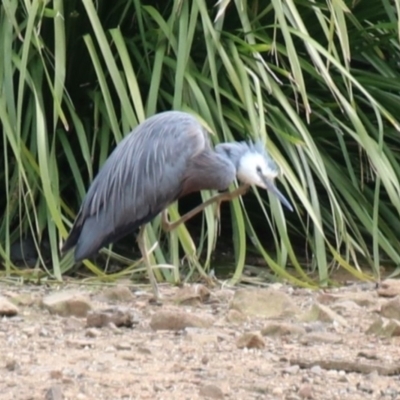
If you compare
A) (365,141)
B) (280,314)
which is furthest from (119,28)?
(280,314)

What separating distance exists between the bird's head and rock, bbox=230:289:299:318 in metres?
0.85

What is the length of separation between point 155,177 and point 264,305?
0.98 m

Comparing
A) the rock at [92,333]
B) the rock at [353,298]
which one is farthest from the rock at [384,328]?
the rock at [92,333]

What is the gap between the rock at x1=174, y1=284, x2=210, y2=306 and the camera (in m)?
5.06

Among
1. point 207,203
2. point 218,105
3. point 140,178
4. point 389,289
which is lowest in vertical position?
point 389,289

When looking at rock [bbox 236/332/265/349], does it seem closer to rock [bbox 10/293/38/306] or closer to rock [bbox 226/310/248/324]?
rock [bbox 226/310/248/324]

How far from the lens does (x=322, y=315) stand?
454cm

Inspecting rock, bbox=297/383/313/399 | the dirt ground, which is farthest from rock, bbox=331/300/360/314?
rock, bbox=297/383/313/399

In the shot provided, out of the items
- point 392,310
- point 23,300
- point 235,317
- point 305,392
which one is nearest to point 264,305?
point 235,317

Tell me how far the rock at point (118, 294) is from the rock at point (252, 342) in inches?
45.4

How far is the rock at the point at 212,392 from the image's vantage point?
3303mm

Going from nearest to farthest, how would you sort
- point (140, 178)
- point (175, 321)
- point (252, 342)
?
1. point (252, 342)
2. point (175, 321)
3. point (140, 178)

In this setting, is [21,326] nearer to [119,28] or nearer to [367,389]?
[367,389]

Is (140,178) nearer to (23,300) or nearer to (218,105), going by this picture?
(218,105)
